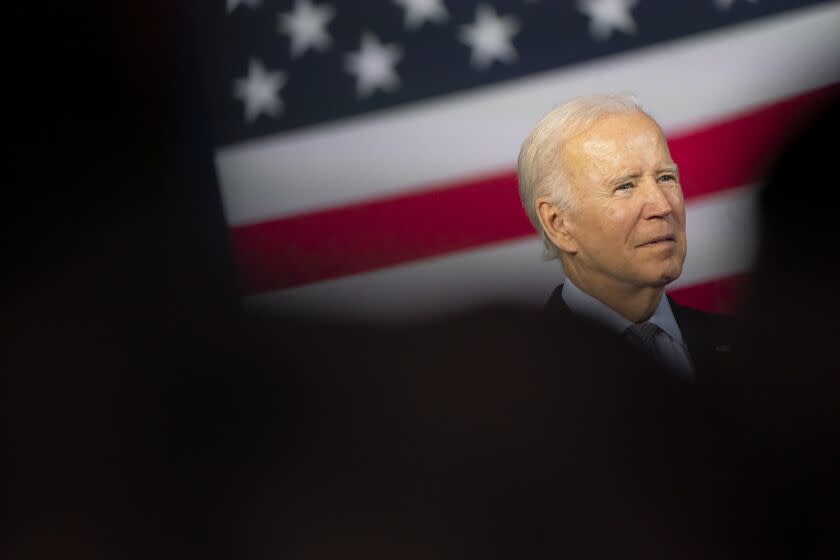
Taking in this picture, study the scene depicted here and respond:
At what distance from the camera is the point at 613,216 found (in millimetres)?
1538

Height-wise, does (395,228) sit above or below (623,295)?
above

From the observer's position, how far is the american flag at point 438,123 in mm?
1751

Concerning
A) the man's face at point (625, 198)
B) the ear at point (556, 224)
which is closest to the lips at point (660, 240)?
the man's face at point (625, 198)

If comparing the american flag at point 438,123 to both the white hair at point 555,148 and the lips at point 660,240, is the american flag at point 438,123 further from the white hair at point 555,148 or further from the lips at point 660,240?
the lips at point 660,240

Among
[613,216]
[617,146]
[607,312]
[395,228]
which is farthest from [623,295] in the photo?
[395,228]

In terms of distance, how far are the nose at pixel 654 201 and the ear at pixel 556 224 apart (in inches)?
5.1

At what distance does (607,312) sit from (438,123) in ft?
1.56

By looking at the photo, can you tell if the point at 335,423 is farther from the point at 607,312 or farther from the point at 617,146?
the point at 617,146

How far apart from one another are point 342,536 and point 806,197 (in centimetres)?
107

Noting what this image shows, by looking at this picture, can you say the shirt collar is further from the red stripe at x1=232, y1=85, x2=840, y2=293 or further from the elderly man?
the red stripe at x1=232, y1=85, x2=840, y2=293

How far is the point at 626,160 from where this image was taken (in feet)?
5.00

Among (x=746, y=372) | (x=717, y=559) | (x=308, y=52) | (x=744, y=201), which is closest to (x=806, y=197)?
(x=744, y=201)

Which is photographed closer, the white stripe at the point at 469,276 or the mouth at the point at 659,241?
the mouth at the point at 659,241

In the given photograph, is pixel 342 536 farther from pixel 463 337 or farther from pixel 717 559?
pixel 717 559
